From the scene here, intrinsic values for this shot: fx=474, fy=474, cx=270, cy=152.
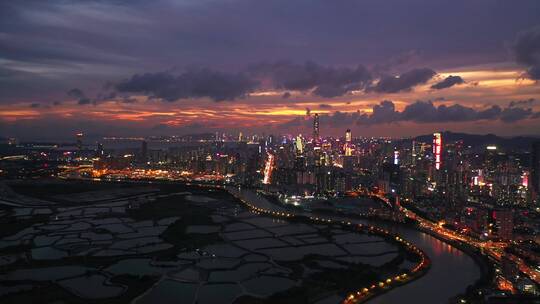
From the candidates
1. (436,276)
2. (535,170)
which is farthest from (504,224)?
(535,170)

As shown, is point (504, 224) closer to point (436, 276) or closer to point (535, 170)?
point (436, 276)

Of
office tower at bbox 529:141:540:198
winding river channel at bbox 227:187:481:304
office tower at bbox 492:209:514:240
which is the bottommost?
winding river channel at bbox 227:187:481:304

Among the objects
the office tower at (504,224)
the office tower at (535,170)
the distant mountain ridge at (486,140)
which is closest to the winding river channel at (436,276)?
the office tower at (504,224)

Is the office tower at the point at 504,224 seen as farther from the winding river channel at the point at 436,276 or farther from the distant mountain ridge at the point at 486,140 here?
the distant mountain ridge at the point at 486,140

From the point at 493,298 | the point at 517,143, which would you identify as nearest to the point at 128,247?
the point at 493,298

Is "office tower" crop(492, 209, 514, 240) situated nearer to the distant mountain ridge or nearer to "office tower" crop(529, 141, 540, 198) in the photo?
"office tower" crop(529, 141, 540, 198)

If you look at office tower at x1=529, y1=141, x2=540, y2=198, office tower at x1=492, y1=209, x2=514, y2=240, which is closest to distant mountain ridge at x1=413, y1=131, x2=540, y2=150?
office tower at x1=529, y1=141, x2=540, y2=198

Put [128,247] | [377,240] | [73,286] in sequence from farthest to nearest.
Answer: [377,240]
[128,247]
[73,286]

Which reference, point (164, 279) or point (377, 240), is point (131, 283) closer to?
point (164, 279)
